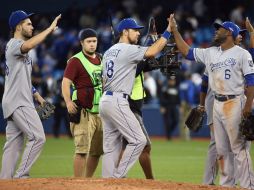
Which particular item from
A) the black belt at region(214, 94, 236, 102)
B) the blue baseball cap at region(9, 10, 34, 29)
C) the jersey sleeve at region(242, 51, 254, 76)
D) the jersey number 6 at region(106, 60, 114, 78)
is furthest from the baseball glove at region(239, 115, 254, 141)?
the blue baseball cap at region(9, 10, 34, 29)

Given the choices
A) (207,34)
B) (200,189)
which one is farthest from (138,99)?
(207,34)

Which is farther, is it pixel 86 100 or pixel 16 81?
pixel 86 100

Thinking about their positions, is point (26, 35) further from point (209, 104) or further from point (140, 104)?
point (209, 104)

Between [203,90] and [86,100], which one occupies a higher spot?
[203,90]

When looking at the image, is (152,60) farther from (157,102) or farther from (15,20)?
(157,102)

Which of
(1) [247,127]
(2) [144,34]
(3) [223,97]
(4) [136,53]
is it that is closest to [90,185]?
(4) [136,53]

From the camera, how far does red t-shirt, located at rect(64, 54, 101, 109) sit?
11305 mm

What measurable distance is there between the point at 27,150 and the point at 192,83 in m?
13.2

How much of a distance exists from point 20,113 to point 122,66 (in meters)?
1.42

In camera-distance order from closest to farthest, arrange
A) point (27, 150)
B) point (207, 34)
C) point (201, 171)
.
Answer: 1. point (27, 150)
2. point (201, 171)
3. point (207, 34)

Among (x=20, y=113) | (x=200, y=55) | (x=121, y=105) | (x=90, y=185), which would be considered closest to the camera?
(x=90, y=185)

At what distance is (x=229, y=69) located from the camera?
1027 cm

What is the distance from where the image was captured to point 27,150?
32.9 feet

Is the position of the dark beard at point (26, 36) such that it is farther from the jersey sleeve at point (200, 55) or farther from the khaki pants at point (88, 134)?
the jersey sleeve at point (200, 55)
